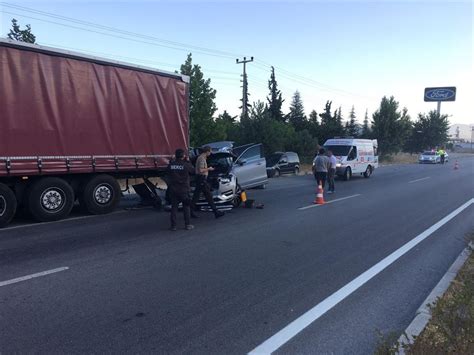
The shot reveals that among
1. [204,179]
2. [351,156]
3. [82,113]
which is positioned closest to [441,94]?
[351,156]

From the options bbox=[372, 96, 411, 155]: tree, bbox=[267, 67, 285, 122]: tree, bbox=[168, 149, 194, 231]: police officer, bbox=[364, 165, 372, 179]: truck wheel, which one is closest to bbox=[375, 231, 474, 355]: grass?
bbox=[168, 149, 194, 231]: police officer

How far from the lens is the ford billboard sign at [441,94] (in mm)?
75500

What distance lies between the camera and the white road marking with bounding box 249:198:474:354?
3887mm

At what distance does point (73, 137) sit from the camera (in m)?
9.86

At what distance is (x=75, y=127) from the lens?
991 centimetres

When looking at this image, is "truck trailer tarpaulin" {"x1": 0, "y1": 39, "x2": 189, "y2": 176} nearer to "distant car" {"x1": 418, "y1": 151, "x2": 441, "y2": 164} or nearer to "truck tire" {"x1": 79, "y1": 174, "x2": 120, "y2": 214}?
"truck tire" {"x1": 79, "y1": 174, "x2": 120, "y2": 214}

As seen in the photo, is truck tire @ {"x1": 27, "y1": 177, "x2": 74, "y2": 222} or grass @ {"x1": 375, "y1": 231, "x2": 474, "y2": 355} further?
truck tire @ {"x1": 27, "y1": 177, "x2": 74, "y2": 222}

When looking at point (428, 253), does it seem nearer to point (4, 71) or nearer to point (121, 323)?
point (121, 323)

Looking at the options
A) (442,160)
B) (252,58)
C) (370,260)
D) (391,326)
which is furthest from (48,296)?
(442,160)

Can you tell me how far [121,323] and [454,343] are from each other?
2.99 metres

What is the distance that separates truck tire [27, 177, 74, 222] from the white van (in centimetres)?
1587

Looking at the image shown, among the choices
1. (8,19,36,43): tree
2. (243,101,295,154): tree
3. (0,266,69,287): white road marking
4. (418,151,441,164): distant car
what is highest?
(8,19,36,43): tree

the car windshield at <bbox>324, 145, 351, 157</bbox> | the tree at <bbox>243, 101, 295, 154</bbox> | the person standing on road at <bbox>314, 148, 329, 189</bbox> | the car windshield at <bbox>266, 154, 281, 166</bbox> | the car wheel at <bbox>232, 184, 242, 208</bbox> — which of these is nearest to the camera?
the car wheel at <bbox>232, 184, 242, 208</bbox>

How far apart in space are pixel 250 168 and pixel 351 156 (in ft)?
36.1
